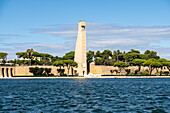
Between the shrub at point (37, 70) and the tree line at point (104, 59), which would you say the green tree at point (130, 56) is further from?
the shrub at point (37, 70)

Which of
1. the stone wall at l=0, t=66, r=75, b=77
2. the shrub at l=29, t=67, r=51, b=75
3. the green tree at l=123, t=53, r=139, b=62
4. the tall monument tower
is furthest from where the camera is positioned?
the green tree at l=123, t=53, r=139, b=62

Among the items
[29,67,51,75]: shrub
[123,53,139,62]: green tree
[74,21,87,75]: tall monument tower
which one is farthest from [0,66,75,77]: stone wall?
[123,53,139,62]: green tree

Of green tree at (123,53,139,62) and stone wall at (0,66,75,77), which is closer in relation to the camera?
stone wall at (0,66,75,77)

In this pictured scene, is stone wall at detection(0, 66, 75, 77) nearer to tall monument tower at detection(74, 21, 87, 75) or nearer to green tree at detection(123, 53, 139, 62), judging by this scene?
tall monument tower at detection(74, 21, 87, 75)

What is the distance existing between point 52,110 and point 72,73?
111 metres

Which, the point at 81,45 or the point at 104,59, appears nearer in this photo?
the point at 81,45

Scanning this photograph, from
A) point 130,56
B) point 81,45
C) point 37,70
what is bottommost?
A: point 37,70

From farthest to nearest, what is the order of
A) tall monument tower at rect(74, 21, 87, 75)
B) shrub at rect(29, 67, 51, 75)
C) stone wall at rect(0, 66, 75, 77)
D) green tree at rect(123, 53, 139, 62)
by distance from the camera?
green tree at rect(123, 53, 139, 62), stone wall at rect(0, 66, 75, 77), shrub at rect(29, 67, 51, 75), tall monument tower at rect(74, 21, 87, 75)

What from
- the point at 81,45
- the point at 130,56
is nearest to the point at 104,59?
the point at 130,56

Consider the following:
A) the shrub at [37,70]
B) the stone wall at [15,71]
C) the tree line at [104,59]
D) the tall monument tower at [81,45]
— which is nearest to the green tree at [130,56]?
the tree line at [104,59]

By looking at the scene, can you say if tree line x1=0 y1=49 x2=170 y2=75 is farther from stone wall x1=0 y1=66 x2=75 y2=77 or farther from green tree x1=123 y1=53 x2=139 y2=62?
stone wall x1=0 y1=66 x2=75 y2=77

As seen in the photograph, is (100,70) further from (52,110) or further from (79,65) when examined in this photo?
(52,110)

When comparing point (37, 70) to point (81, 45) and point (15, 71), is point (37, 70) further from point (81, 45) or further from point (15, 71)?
point (81, 45)

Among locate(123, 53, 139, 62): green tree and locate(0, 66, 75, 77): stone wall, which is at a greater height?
locate(123, 53, 139, 62): green tree
